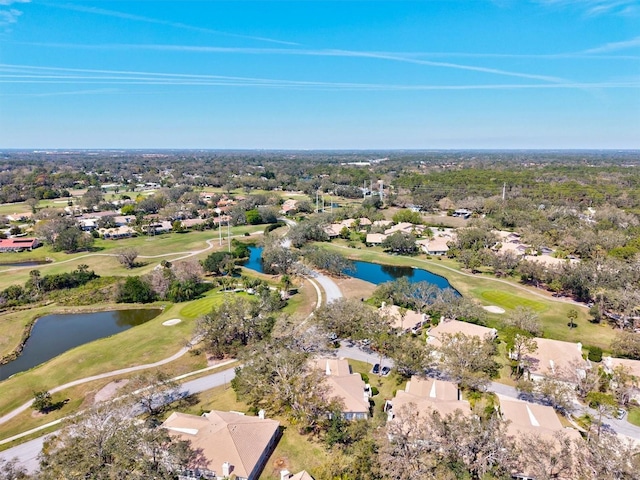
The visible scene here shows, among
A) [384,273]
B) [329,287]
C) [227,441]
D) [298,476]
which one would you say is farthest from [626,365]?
[384,273]

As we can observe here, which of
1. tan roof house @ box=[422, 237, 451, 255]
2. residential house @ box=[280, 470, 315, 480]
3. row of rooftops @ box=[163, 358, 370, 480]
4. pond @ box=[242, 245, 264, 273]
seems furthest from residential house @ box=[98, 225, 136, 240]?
residential house @ box=[280, 470, 315, 480]

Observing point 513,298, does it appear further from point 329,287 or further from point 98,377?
point 98,377

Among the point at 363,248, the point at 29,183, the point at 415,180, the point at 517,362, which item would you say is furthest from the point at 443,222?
the point at 29,183

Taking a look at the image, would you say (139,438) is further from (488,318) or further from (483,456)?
(488,318)

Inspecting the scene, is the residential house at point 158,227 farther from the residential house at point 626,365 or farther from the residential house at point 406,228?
the residential house at point 626,365

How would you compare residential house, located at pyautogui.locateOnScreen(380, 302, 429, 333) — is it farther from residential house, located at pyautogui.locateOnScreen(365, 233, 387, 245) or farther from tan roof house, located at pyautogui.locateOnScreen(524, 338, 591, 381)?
residential house, located at pyautogui.locateOnScreen(365, 233, 387, 245)

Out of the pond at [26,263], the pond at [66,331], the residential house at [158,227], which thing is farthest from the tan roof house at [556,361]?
the residential house at [158,227]
